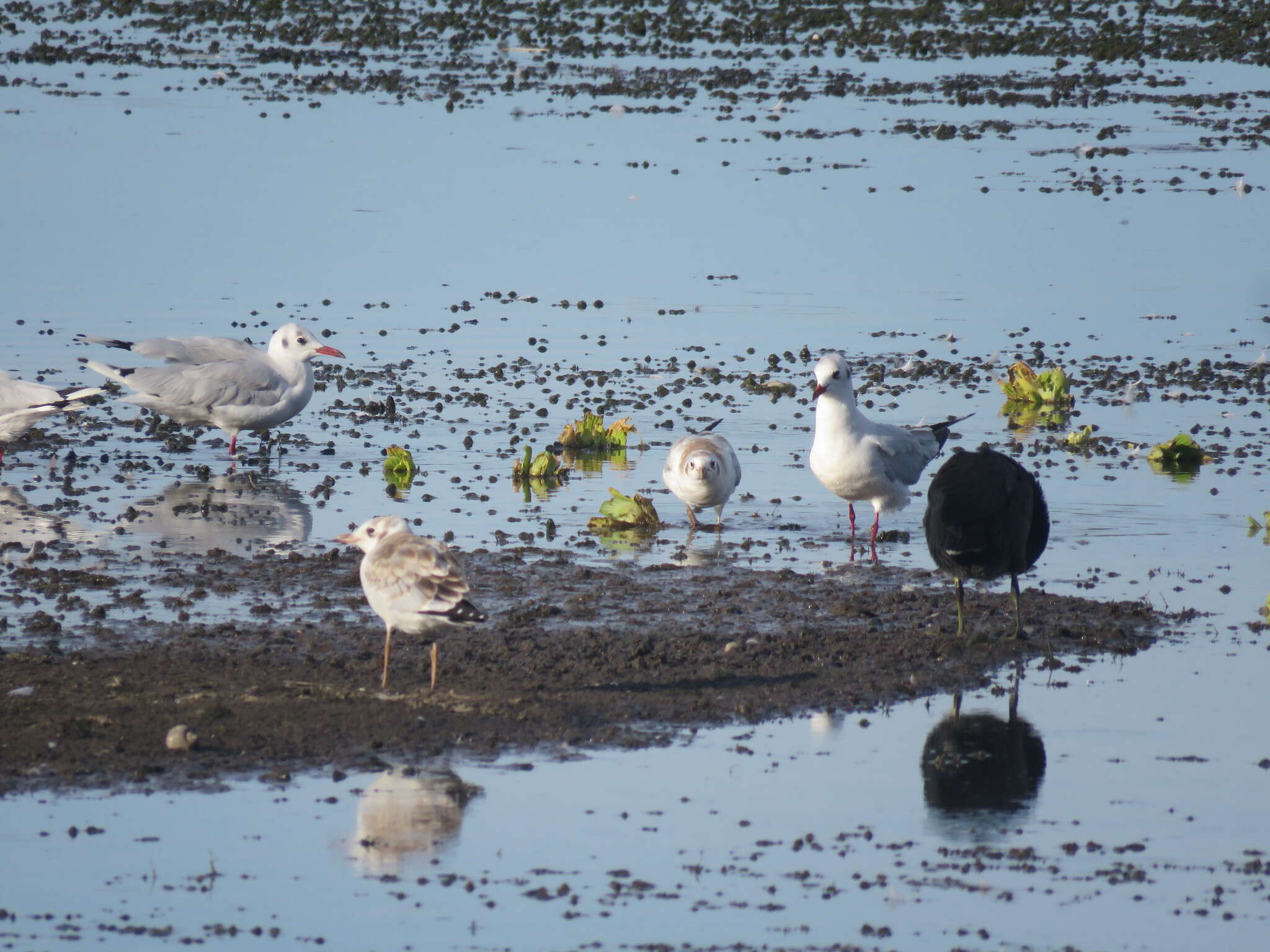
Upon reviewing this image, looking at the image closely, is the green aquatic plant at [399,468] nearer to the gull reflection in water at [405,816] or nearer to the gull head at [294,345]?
the gull head at [294,345]

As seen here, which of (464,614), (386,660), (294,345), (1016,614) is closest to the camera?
(464,614)

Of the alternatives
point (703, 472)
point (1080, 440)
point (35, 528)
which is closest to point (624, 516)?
point (703, 472)

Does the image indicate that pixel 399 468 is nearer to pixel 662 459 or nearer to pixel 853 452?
pixel 662 459

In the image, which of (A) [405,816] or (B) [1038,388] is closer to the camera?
(A) [405,816]

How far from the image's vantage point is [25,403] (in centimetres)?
1426

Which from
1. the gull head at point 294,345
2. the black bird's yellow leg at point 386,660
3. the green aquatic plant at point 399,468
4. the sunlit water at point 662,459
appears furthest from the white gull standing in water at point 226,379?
the black bird's yellow leg at point 386,660

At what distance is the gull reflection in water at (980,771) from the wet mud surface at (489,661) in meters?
0.54

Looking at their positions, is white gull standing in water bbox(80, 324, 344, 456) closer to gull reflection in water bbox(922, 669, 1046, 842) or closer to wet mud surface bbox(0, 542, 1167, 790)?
wet mud surface bbox(0, 542, 1167, 790)

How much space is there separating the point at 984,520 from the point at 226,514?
18.8ft

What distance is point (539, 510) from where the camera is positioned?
43.8 ft

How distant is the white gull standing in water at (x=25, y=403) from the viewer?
46.7 ft

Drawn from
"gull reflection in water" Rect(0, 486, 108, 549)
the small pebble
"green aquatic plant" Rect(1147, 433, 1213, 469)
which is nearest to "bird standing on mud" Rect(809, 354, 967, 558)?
"green aquatic plant" Rect(1147, 433, 1213, 469)

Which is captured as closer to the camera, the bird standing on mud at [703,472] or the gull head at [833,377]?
the bird standing on mud at [703,472]

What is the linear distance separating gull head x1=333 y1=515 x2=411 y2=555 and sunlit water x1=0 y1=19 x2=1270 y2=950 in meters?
1.88
